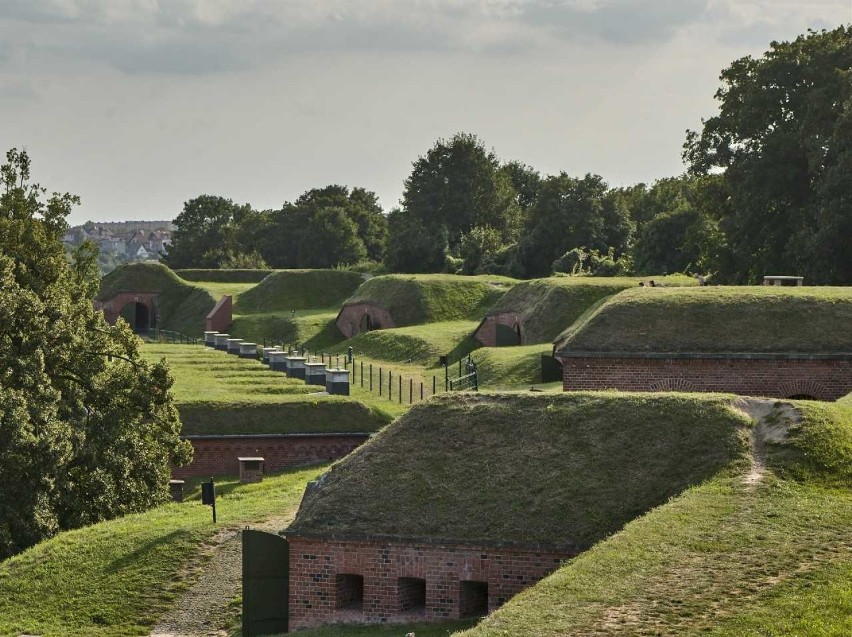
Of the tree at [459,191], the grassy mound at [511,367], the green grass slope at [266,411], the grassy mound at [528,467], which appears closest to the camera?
the grassy mound at [528,467]

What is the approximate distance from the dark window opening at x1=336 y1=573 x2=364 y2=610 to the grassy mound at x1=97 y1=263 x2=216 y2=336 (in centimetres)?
5954

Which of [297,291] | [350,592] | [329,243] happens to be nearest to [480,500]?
[350,592]

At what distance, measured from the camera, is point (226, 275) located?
92188 mm

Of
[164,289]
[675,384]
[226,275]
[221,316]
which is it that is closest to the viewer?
[675,384]

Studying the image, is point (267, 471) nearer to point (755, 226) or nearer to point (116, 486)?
point (116, 486)

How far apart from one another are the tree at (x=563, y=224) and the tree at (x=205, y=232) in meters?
46.3

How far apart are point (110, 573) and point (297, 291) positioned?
55.4 metres

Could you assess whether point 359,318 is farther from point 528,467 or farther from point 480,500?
point 480,500

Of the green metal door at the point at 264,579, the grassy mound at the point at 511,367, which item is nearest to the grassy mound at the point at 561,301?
the grassy mound at the point at 511,367

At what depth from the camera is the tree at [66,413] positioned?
25.4 m

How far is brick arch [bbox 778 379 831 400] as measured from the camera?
3058 centimetres

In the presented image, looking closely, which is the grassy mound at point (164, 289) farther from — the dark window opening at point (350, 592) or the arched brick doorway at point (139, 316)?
the dark window opening at point (350, 592)

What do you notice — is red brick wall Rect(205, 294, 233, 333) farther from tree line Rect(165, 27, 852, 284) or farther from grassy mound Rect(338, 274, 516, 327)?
tree line Rect(165, 27, 852, 284)

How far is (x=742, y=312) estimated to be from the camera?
31.8m
